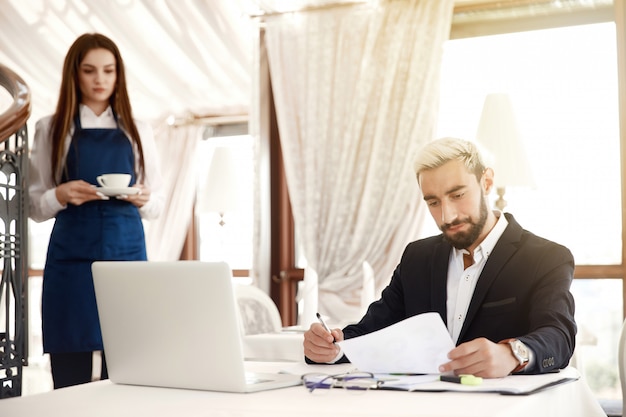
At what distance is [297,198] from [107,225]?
2.63 metres

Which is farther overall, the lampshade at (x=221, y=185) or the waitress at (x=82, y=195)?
the lampshade at (x=221, y=185)

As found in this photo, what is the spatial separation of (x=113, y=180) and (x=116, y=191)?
4cm

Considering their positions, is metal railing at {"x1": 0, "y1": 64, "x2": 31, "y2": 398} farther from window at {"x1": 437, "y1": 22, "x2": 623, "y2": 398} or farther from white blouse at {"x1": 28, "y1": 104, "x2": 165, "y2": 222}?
window at {"x1": 437, "y1": 22, "x2": 623, "y2": 398}

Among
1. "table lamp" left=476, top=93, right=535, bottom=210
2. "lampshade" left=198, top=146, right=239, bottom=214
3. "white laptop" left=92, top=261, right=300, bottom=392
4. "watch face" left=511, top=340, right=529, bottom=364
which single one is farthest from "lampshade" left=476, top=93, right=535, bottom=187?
"white laptop" left=92, top=261, right=300, bottom=392

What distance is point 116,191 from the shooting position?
109 inches

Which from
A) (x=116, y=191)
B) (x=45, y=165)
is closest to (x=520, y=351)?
(x=116, y=191)

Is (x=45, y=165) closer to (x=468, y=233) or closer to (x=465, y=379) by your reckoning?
(x=468, y=233)

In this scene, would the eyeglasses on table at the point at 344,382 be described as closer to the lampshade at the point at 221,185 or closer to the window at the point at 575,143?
the window at the point at 575,143

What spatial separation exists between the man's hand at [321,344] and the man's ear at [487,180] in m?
0.58

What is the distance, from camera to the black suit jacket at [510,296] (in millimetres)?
1840

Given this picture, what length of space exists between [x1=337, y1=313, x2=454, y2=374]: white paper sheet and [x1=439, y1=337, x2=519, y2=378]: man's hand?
4 cm

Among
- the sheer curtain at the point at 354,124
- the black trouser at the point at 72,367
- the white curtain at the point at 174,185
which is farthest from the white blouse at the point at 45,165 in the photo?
the white curtain at the point at 174,185

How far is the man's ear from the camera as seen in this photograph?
2.23m

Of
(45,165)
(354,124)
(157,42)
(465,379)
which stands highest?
(157,42)
